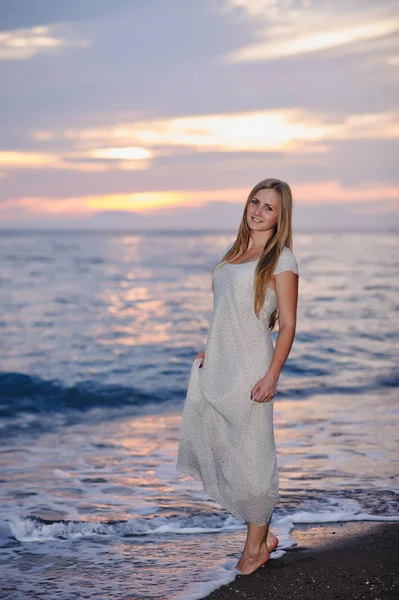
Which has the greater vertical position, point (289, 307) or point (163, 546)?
point (289, 307)

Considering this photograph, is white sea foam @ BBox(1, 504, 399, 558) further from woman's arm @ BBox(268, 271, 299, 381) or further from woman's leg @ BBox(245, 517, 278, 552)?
woman's arm @ BBox(268, 271, 299, 381)

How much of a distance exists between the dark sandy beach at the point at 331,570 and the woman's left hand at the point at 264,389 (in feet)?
3.24

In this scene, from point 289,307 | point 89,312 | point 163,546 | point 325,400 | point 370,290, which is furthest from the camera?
point 370,290

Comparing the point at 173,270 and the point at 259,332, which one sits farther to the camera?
the point at 173,270

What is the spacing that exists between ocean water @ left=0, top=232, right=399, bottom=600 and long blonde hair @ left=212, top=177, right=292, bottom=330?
5.18 ft

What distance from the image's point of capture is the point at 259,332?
155 inches

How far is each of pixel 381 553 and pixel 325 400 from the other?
5861 mm

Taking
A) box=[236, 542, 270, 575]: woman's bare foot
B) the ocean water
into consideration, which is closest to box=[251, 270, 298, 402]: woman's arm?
box=[236, 542, 270, 575]: woman's bare foot

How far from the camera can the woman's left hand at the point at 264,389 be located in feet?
12.5

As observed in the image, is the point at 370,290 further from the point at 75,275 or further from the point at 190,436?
the point at 190,436

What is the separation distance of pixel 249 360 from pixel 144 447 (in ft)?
12.9

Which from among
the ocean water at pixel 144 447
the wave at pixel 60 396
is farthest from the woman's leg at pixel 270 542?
the wave at pixel 60 396

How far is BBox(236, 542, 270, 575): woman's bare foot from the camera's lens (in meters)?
4.13

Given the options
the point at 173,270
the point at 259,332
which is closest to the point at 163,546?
the point at 259,332
